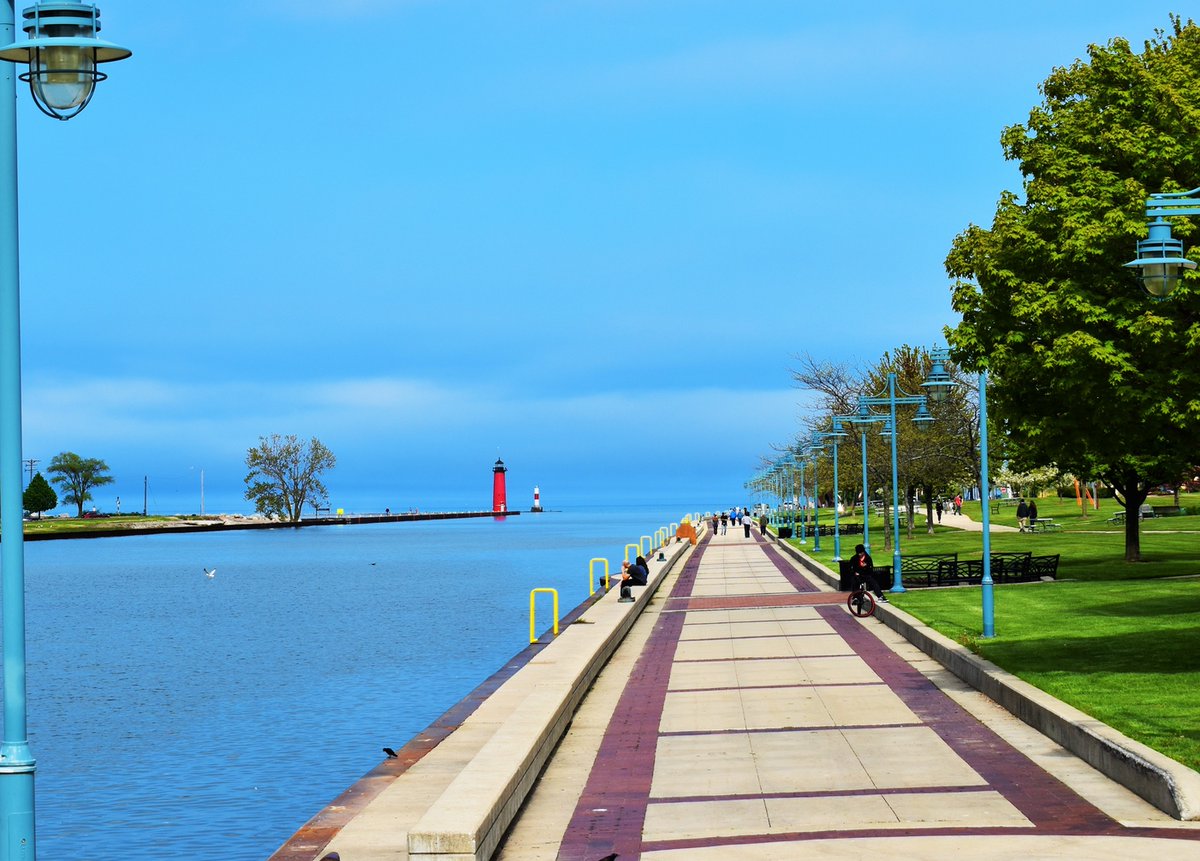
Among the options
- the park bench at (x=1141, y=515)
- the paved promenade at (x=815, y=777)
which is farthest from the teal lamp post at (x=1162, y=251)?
the park bench at (x=1141, y=515)

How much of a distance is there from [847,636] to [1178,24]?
50.5 feet

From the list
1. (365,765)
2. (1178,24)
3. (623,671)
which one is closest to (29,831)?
(365,765)

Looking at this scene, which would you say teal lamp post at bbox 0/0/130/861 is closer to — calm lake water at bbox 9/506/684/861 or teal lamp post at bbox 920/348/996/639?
calm lake water at bbox 9/506/684/861

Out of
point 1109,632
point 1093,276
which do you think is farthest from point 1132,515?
point 1109,632

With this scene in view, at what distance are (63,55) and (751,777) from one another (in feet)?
29.7

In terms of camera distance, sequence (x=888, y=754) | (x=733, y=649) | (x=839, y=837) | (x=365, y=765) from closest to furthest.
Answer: (x=839, y=837) < (x=888, y=754) < (x=365, y=765) < (x=733, y=649)

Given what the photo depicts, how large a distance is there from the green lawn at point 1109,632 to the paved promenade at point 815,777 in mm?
822

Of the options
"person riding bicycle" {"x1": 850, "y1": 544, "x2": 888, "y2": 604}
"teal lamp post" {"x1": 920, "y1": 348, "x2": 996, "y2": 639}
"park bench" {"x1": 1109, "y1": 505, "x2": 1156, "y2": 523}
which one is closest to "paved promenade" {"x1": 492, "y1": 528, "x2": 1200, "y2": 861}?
"teal lamp post" {"x1": 920, "y1": 348, "x2": 996, "y2": 639}

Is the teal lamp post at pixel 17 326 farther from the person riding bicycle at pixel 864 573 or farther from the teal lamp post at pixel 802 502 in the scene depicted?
the teal lamp post at pixel 802 502

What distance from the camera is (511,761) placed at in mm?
12531

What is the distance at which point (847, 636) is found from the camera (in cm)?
2769

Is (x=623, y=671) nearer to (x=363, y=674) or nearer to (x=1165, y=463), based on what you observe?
(x=363, y=674)

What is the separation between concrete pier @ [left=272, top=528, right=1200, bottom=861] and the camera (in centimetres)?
1069

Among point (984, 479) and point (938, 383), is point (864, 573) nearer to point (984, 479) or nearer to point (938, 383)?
point (938, 383)
